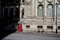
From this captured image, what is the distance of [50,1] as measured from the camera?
123ft

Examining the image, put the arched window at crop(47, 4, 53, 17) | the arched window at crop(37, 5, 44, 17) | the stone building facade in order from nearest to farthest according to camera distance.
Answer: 1. the stone building facade
2. the arched window at crop(47, 4, 53, 17)
3. the arched window at crop(37, 5, 44, 17)

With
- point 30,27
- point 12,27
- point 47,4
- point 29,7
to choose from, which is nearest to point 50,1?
point 47,4

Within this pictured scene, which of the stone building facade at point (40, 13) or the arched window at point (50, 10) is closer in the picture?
the stone building facade at point (40, 13)

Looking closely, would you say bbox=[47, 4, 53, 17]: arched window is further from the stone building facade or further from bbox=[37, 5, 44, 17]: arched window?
bbox=[37, 5, 44, 17]: arched window

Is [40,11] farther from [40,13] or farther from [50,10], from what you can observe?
[50,10]

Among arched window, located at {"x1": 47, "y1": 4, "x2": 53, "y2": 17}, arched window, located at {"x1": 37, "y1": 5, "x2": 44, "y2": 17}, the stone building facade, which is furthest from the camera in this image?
arched window, located at {"x1": 37, "y1": 5, "x2": 44, "y2": 17}

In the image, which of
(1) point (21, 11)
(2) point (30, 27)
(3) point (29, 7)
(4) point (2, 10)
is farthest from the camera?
(4) point (2, 10)

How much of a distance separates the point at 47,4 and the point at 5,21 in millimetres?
10216

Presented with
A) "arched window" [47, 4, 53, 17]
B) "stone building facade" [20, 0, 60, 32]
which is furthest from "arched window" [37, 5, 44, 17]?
"arched window" [47, 4, 53, 17]

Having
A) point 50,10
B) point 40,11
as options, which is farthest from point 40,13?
point 50,10

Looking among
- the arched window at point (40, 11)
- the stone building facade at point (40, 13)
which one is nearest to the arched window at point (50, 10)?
the stone building facade at point (40, 13)

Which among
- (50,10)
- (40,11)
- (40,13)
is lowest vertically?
(40,13)

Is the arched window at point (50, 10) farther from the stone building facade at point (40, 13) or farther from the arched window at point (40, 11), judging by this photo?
the arched window at point (40, 11)

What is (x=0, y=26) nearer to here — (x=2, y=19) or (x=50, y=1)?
(x=2, y=19)
